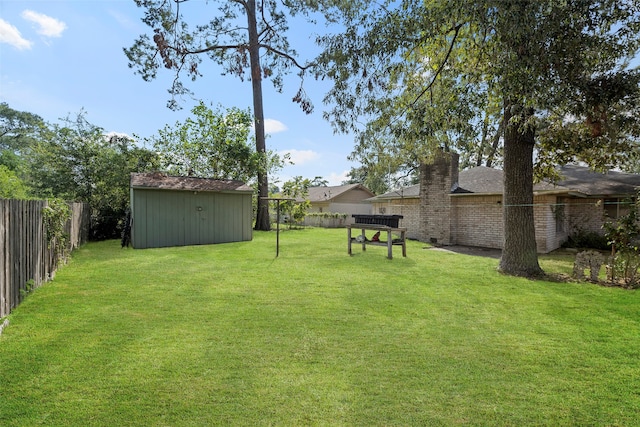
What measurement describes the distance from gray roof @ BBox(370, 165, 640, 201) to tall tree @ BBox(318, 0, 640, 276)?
2979mm

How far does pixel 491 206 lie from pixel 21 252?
13.0m

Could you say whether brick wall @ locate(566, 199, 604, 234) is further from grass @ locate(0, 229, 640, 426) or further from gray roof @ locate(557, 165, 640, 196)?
grass @ locate(0, 229, 640, 426)

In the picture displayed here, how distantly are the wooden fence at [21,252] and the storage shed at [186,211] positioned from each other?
4.68m

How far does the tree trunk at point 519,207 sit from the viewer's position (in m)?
6.79

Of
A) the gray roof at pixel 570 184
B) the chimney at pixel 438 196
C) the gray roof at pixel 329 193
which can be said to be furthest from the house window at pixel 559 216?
the gray roof at pixel 329 193

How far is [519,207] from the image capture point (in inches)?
271

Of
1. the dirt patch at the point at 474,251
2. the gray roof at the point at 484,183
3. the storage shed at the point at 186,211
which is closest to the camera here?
the dirt patch at the point at 474,251

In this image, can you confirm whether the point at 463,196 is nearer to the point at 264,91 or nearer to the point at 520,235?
the point at 520,235

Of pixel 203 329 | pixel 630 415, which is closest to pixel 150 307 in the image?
pixel 203 329

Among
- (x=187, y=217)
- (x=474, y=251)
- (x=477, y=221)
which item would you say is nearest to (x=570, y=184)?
(x=477, y=221)

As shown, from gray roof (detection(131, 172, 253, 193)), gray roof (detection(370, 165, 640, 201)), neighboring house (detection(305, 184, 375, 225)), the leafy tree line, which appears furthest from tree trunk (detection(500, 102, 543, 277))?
neighboring house (detection(305, 184, 375, 225))

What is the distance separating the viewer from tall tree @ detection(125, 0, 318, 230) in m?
11.8

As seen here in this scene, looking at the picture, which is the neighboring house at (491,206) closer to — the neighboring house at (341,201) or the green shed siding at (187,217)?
the green shed siding at (187,217)

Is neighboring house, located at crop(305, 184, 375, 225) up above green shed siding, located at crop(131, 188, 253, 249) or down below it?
above
